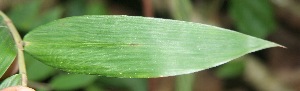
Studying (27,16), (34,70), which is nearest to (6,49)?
(34,70)

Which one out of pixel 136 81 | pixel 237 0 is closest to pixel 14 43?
pixel 237 0

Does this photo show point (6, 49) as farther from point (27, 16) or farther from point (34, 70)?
point (27, 16)

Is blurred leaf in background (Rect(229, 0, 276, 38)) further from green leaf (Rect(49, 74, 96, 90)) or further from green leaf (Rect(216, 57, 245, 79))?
green leaf (Rect(49, 74, 96, 90))

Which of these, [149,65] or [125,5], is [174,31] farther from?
[125,5]

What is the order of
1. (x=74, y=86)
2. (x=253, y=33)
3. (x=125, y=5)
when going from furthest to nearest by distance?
(x=125, y=5)
(x=253, y=33)
(x=74, y=86)

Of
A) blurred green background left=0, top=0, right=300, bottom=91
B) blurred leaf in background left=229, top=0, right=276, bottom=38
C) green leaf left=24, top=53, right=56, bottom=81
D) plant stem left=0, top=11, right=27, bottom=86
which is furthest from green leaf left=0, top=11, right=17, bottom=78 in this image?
blurred leaf in background left=229, top=0, right=276, bottom=38
